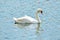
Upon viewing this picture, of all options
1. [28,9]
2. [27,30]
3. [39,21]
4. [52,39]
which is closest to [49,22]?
[39,21]

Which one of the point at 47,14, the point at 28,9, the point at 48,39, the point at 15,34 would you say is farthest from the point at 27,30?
the point at 28,9

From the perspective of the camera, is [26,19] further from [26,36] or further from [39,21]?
[26,36]

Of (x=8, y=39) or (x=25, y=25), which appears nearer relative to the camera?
(x=8, y=39)

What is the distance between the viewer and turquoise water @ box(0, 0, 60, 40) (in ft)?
35.5

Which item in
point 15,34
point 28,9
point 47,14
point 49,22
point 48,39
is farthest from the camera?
point 28,9

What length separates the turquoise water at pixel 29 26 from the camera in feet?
35.5

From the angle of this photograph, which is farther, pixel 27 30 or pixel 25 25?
pixel 25 25

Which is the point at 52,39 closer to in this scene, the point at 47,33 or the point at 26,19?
the point at 47,33

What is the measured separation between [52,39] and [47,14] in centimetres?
444

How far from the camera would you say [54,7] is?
16719 mm

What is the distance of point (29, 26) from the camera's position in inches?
494

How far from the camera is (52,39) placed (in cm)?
1039

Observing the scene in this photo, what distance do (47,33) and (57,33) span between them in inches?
12.8

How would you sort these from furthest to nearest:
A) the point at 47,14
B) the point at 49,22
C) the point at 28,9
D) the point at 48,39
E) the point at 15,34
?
the point at 28,9 → the point at 47,14 → the point at 49,22 → the point at 15,34 → the point at 48,39
